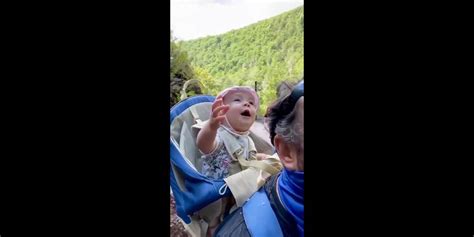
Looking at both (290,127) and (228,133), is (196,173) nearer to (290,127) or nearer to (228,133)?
(228,133)

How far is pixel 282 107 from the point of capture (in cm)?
171

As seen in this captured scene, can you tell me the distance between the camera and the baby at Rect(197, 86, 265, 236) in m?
1.74

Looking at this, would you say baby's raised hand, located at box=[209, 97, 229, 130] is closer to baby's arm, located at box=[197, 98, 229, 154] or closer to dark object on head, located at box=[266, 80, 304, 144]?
baby's arm, located at box=[197, 98, 229, 154]

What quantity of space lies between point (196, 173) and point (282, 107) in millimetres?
368

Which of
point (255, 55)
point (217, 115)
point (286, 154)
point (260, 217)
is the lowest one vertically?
point (260, 217)

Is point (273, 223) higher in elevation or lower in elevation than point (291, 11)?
lower

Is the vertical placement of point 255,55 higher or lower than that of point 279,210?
higher

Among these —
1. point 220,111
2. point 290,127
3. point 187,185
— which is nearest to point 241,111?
point 220,111

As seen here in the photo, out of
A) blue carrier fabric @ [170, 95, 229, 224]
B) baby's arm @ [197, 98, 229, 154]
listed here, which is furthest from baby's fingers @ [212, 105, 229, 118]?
blue carrier fabric @ [170, 95, 229, 224]

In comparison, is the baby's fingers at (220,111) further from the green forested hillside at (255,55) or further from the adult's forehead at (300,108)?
the adult's forehead at (300,108)
